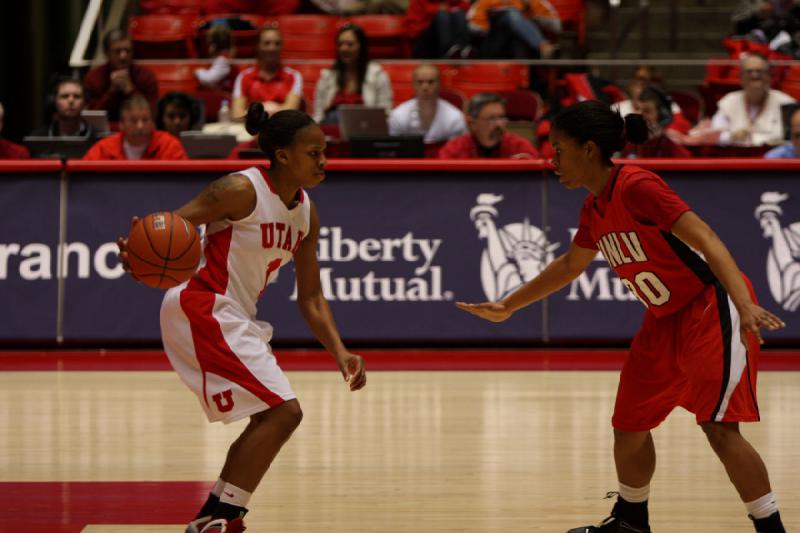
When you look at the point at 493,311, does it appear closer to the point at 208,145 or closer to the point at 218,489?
the point at 218,489

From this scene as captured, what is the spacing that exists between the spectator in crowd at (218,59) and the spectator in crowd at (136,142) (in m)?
3.26

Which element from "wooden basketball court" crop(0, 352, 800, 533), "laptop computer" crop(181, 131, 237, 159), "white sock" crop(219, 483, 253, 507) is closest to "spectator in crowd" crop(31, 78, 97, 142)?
"laptop computer" crop(181, 131, 237, 159)

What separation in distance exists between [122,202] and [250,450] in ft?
16.7

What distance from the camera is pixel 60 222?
9.28 meters

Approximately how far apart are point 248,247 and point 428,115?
6534 mm

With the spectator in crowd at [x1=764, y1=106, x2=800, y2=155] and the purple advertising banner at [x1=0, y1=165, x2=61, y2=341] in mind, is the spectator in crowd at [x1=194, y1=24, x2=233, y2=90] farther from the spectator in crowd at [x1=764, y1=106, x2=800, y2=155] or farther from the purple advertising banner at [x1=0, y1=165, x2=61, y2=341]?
the spectator in crowd at [x1=764, y1=106, x2=800, y2=155]

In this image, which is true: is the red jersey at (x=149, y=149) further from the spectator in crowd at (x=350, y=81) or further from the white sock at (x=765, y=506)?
the white sock at (x=765, y=506)

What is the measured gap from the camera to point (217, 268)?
4730 millimetres

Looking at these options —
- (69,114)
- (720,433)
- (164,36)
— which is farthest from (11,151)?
(720,433)

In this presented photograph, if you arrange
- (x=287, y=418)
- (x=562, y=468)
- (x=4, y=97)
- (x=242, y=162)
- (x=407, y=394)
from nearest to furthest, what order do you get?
(x=287, y=418)
(x=562, y=468)
(x=407, y=394)
(x=242, y=162)
(x=4, y=97)

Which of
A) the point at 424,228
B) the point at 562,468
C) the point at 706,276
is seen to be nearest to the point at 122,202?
the point at 424,228

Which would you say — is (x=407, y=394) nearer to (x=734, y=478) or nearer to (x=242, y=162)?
(x=242, y=162)

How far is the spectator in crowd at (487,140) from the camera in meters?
9.88

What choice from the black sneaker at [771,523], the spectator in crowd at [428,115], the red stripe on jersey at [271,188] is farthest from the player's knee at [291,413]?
the spectator in crowd at [428,115]
